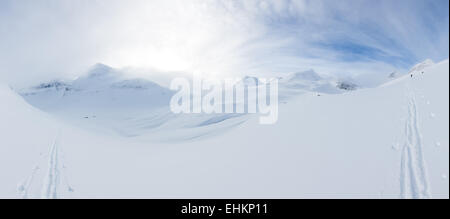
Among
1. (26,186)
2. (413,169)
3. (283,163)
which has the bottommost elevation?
(26,186)

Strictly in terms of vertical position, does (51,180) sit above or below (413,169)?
below

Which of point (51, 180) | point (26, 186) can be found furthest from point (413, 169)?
point (26, 186)

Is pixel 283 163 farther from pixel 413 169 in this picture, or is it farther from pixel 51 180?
pixel 51 180

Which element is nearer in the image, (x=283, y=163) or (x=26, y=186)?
(x=26, y=186)

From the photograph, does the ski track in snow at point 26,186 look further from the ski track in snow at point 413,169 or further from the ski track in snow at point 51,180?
the ski track in snow at point 413,169

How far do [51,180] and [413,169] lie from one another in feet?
40.4

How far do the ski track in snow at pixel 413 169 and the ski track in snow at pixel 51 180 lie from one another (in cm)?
1046

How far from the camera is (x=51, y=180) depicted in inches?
391

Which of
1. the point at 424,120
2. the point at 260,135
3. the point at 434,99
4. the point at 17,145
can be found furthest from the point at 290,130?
the point at 17,145

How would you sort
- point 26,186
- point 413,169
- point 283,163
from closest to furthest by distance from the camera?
point 413,169 → point 26,186 → point 283,163

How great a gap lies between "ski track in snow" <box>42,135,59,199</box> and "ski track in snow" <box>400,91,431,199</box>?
10461 millimetres

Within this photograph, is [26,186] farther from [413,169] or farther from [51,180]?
[413,169]

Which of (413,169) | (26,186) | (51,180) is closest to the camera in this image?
(413,169)

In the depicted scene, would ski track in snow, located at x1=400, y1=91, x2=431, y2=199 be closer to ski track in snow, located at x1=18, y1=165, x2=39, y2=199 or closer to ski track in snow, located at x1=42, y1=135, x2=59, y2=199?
ski track in snow, located at x1=42, y1=135, x2=59, y2=199
